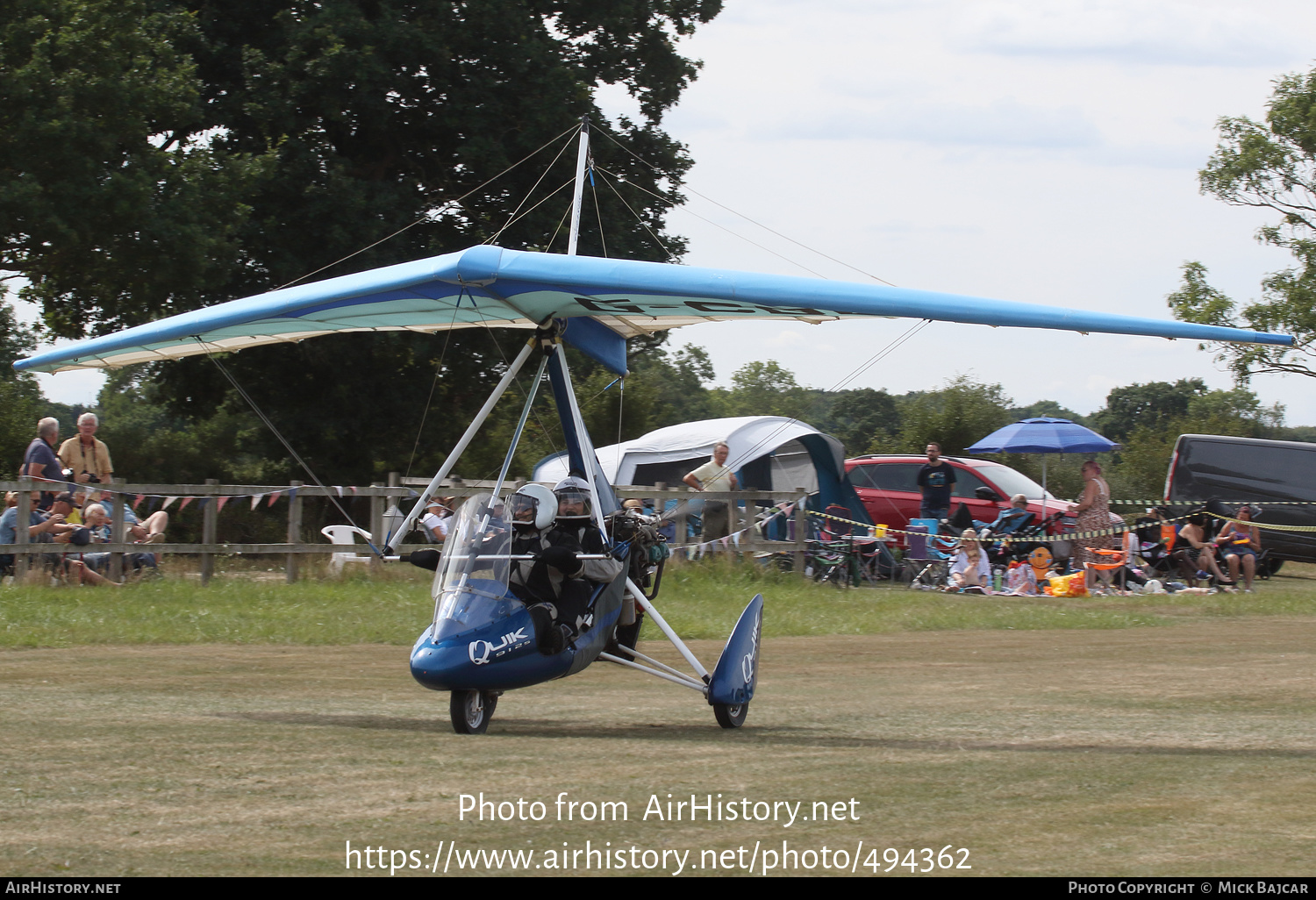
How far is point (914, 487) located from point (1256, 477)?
20.9ft

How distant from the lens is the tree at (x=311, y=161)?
2202 cm

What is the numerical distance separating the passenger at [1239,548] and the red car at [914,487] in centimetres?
273

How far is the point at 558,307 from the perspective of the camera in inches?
352

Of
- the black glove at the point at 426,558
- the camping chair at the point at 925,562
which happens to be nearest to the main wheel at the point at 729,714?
the black glove at the point at 426,558

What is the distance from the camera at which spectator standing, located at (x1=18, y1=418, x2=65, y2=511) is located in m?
15.0

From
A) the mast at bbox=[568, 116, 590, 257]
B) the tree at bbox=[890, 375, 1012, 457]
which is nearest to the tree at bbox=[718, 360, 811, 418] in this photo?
the tree at bbox=[890, 375, 1012, 457]

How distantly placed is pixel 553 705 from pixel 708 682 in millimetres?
1201

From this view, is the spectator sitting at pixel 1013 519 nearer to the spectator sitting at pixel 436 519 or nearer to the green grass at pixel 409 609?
the green grass at pixel 409 609

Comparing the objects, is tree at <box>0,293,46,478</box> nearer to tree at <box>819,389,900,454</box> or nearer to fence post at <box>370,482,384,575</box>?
fence post at <box>370,482,384,575</box>

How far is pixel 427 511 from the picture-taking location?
17.7 meters

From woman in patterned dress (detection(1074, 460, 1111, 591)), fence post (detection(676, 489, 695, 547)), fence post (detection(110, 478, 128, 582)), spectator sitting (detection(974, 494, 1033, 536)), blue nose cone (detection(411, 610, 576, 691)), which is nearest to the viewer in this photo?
blue nose cone (detection(411, 610, 576, 691))

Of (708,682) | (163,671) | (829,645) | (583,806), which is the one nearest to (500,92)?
(829,645)

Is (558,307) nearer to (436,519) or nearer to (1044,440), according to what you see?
(436,519)
